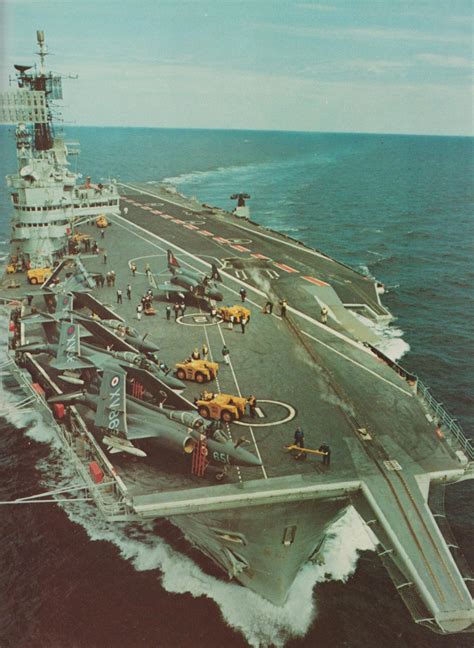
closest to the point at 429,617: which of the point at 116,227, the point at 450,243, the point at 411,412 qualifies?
the point at 411,412

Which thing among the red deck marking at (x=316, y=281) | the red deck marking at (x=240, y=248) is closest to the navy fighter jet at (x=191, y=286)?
the red deck marking at (x=316, y=281)

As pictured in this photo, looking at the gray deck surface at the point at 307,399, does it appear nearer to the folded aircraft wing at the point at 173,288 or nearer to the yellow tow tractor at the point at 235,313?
the yellow tow tractor at the point at 235,313

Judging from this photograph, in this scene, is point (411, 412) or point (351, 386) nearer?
point (411, 412)

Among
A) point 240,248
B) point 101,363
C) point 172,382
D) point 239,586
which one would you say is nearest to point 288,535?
point 239,586

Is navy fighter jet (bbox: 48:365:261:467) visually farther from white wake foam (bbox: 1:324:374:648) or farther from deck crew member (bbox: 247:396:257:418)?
white wake foam (bbox: 1:324:374:648)

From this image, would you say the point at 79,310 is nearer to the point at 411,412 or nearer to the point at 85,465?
the point at 85,465

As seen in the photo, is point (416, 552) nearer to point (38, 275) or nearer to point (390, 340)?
point (390, 340)
